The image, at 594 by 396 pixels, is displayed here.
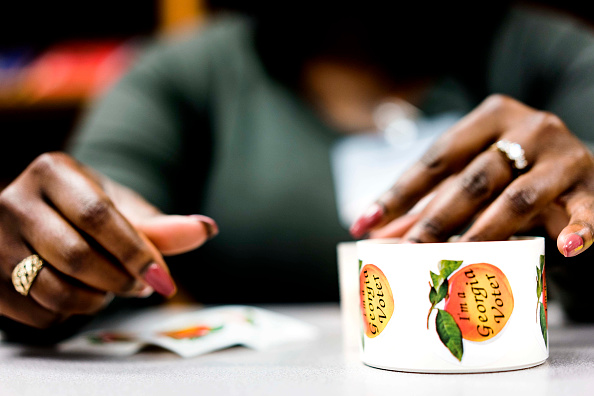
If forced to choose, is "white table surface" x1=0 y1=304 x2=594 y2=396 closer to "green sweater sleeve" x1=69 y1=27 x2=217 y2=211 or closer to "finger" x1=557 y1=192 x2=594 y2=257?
"finger" x1=557 y1=192 x2=594 y2=257

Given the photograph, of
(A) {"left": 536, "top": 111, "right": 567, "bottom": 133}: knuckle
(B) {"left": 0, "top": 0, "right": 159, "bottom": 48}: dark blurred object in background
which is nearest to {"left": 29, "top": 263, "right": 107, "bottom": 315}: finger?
(A) {"left": 536, "top": 111, "right": 567, "bottom": 133}: knuckle

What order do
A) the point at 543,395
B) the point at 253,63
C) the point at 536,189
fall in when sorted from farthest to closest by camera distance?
the point at 253,63 → the point at 536,189 → the point at 543,395

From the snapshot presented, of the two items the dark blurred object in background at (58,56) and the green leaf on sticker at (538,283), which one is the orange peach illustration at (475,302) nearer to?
the green leaf on sticker at (538,283)

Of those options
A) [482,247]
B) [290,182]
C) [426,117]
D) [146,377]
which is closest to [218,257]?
[290,182]

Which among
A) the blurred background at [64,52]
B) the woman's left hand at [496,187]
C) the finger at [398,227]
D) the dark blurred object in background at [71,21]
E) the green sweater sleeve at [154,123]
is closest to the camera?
the woman's left hand at [496,187]

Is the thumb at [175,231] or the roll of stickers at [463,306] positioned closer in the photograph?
the roll of stickers at [463,306]

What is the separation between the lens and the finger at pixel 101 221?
0.49 meters

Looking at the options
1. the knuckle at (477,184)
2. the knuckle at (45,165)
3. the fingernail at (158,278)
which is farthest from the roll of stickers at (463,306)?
the knuckle at (45,165)

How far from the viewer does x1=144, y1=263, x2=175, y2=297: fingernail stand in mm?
502

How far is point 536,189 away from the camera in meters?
0.50

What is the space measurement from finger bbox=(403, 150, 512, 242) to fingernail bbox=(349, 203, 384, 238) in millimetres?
44

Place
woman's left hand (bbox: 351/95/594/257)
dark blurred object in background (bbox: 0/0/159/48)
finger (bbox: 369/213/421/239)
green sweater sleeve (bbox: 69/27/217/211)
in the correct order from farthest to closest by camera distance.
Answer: dark blurred object in background (bbox: 0/0/159/48)
green sweater sleeve (bbox: 69/27/217/211)
finger (bbox: 369/213/421/239)
woman's left hand (bbox: 351/95/594/257)

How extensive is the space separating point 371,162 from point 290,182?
0.17 metres

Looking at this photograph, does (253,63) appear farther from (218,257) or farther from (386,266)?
(386,266)
